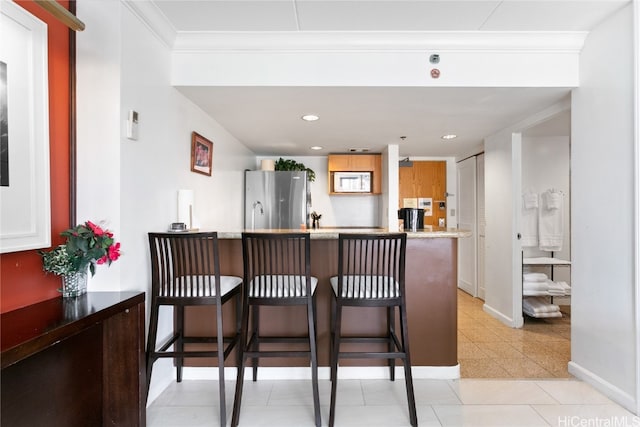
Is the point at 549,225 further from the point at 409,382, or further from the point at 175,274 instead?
the point at 175,274

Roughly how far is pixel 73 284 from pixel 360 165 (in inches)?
154

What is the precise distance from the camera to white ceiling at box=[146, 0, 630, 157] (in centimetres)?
198

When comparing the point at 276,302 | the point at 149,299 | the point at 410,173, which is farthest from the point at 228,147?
the point at 410,173

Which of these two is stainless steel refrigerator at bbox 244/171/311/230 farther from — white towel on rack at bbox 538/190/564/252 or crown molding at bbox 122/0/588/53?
white towel on rack at bbox 538/190/564/252

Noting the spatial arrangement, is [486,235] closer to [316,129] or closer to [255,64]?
[316,129]

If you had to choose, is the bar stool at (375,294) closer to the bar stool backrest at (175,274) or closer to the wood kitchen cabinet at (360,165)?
the bar stool backrest at (175,274)

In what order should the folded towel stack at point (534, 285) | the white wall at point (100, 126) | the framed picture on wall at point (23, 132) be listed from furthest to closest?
1. the folded towel stack at point (534, 285)
2. the white wall at point (100, 126)
3. the framed picture on wall at point (23, 132)

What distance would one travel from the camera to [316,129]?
140 inches

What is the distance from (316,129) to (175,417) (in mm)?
2750

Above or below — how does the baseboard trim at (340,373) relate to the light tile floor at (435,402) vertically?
above

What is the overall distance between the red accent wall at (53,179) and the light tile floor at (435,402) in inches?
40.1

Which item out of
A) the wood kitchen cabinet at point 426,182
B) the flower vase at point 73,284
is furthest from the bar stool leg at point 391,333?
the wood kitchen cabinet at point 426,182

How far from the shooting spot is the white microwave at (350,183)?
16.0ft

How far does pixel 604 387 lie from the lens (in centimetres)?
213
